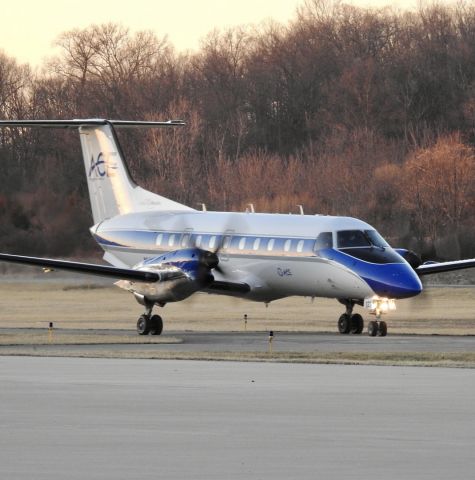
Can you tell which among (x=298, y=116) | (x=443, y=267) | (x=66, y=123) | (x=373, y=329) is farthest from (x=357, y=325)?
(x=298, y=116)

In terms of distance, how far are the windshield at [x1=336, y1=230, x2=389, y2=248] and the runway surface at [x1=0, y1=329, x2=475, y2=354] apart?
2.20 metres

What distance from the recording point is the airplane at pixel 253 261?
120ft

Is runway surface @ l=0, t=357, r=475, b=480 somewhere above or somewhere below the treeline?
below

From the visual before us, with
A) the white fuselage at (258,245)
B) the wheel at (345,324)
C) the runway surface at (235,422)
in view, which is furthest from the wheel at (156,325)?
the runway surface at (235,422)

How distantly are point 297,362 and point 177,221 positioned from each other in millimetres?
14140

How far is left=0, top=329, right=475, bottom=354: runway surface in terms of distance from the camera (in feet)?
101

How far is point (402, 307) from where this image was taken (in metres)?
54.0

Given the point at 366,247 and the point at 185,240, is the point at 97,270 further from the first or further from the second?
the point at 366,247

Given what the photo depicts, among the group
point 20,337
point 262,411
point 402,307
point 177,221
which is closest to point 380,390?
point 262,411

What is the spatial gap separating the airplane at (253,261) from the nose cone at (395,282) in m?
0.02

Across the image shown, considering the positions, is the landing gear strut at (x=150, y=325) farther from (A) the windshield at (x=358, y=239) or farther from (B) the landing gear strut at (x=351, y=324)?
(A) the windshield at (x=358, y=239)

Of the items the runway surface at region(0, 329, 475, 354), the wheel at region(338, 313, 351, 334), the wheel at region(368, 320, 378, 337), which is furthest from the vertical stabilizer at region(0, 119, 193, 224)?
the wheel at region(368, 320, 378, 337)

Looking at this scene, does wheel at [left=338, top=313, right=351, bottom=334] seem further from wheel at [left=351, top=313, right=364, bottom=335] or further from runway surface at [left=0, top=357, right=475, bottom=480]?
runway surface at [left=0, top=357, right=475, bottom=480]

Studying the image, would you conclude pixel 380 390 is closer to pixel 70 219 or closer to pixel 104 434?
pixel 104 434
